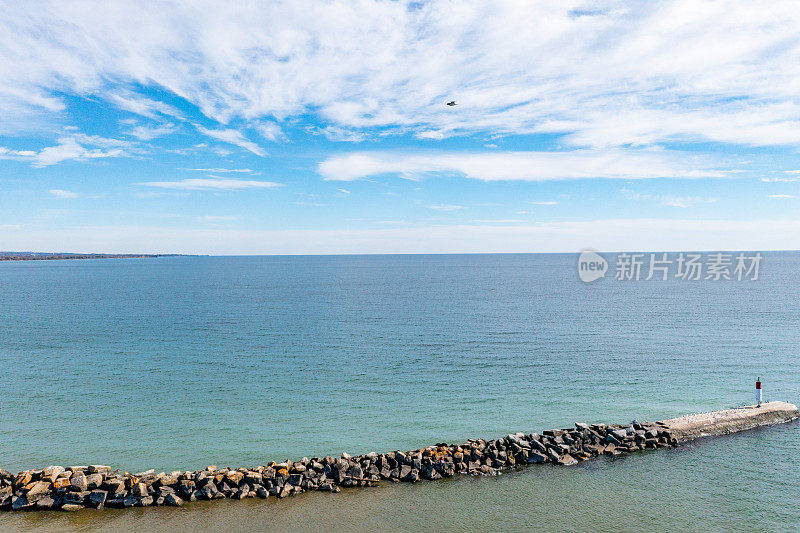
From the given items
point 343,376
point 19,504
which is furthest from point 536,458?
point 19,504

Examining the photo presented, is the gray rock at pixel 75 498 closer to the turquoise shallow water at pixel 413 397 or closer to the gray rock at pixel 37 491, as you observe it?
the gray rock at pixel 37 491

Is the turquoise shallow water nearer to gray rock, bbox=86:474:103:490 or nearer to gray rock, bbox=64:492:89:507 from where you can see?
gray rock, bbox=64:492:89:507

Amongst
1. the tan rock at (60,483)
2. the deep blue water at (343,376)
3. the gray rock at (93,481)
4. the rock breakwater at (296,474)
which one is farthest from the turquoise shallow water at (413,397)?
the gray rock at (93,481)

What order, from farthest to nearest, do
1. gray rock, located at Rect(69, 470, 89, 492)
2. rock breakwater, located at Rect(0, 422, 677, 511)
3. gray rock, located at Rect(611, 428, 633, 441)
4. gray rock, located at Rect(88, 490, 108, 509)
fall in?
gray rock, located at Rect(611, 428, 633, 441) < gray rock, located at Rect(69, 470, 89, 492) < rock breakwater, located at Rect(0, 422, 677, 511) < gray rock, located at Rect(88, 490, 108, 509)

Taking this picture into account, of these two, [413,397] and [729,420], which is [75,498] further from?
[729,420]

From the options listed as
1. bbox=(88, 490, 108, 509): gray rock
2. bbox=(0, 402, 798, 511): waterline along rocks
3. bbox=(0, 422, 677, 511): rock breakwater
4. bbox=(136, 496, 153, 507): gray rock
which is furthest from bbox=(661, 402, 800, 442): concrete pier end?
bbox=(88, 490, 108, 509): gray rock

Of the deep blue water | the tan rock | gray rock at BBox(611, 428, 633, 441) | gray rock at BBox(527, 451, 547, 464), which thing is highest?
gray rock at BBox(611, 428, 633, 441)

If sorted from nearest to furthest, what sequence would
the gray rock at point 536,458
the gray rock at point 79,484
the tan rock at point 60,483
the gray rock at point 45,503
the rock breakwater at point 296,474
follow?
the gray rock at point 45,503, the rock breakwater at point 296,474, the gray rock at point 79,484, the tan rock at point 60,483, the gray rock at point 536,458

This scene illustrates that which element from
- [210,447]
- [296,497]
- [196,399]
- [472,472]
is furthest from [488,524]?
[196,399]
